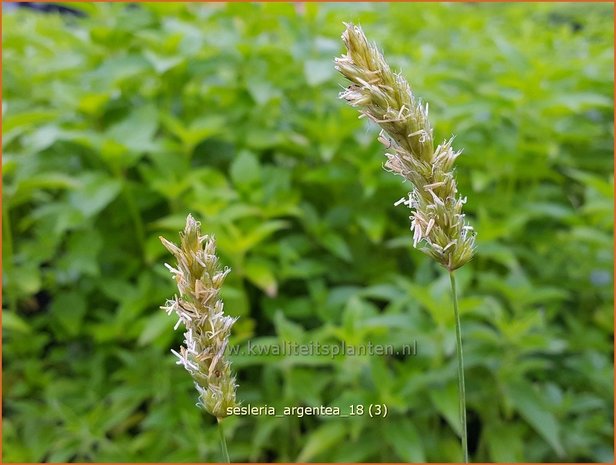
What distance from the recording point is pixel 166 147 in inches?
71.0

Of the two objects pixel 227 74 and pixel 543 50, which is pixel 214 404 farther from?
pixel 543 50

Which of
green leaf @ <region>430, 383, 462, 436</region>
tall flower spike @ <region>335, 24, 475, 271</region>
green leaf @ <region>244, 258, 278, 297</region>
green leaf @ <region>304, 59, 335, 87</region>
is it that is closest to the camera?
tall flower spike @ <region>335, 24, 475, 271</region>

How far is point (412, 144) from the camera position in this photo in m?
0.51

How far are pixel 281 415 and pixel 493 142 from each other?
1005 millimetres

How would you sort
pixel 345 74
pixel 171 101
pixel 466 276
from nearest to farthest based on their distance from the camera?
pixel 345 74
pixel 466 276
pixel 171 101

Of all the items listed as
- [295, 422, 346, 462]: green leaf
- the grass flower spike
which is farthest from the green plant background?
the grass flower spike

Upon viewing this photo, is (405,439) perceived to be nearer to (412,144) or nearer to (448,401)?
(448,401)

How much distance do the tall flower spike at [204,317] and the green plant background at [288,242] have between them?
1015 millimetres

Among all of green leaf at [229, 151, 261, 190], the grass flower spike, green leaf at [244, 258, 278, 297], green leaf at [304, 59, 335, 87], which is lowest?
green leaf at [244, 258, 278, 297]

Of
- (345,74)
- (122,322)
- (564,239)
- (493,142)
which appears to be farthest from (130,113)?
(345,74)

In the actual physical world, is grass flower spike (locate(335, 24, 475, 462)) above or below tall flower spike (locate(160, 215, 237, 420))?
above

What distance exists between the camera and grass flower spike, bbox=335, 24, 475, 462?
489 mm

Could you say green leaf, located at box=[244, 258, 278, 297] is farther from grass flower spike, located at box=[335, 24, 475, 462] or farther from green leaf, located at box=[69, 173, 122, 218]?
grass flower spike, located at box=[335, 24, 475, 462]

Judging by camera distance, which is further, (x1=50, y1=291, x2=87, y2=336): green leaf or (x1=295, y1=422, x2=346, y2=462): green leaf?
(x1=50, y1=291, x2=87, y2=336): green leaf
